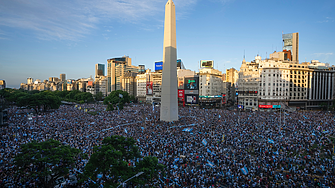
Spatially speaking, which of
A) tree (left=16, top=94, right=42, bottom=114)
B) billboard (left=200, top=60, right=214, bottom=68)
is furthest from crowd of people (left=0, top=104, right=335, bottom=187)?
billboard (left=200, top=60, right=214, bottom=68)

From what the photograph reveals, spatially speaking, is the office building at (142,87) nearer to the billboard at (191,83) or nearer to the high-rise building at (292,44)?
the billboard at (191,83)

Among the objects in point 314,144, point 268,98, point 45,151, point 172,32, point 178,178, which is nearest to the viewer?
point 45,151

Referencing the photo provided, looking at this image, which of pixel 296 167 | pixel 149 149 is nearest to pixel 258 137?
pixel 296 167

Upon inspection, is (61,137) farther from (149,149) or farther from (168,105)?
(168,105)

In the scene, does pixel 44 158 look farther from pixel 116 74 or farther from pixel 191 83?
pixel 116 74

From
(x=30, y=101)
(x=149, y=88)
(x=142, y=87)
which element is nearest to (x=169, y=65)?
(x=30, y=101)

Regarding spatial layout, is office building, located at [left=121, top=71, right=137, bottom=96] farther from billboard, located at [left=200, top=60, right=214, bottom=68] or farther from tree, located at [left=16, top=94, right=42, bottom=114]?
tree, located at [left=16, top=94, right=42, bottom=114]

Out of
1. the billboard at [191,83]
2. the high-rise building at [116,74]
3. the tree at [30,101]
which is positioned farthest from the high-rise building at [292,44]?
the tree at [30,101]
